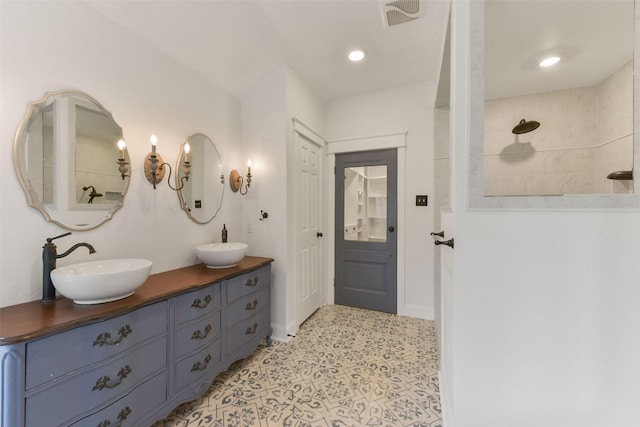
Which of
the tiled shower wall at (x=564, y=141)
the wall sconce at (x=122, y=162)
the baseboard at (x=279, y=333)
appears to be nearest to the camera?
the tiled shower wall at (x=564, y=141)

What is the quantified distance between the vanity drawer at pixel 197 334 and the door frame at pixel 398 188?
183cm

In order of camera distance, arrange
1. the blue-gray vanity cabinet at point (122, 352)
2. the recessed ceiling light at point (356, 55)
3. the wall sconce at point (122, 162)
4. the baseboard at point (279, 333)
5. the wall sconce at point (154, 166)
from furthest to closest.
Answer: the baseboard at point (279, 333)
the recessed ceiling light at point (356, 55)
the wall sconce at point (154, 166)
the wall sconce at point (122, 162)
the blue-gray vanity cabinet at point (122, 352)

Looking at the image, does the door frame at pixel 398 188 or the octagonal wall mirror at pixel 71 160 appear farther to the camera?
the door frame at pixel 398 188

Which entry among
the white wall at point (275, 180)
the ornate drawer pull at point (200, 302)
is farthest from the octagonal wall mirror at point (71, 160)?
the white wall at point (275, 180)

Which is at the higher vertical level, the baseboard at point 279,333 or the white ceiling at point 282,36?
the white ceiling at point 282,36

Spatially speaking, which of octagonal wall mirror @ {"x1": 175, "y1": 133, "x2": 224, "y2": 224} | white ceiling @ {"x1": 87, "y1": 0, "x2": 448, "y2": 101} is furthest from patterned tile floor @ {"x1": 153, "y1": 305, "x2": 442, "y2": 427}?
Answer: white ceiling @ {"x1": 87, "y1": 0, "x2": 448, "y2": 101}

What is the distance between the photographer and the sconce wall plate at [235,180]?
2.52 metres

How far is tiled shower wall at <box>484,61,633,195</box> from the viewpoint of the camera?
1.17 metres

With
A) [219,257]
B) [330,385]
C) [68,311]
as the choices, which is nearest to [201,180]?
[219,257]

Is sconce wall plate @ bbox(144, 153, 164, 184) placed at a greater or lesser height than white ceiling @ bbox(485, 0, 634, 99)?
lesser

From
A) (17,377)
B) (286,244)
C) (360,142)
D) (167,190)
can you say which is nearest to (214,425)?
(17,377)

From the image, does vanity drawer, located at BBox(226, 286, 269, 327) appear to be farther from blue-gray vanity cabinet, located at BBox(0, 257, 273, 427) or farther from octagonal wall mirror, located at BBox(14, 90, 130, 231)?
octagonal wall mirror, located at BBox(14, 90, 130, 231)

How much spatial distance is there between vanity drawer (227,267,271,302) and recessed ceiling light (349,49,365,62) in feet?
7.13

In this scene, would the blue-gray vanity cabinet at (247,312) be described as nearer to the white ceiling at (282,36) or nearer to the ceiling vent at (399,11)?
the white ceiling at (282,36)
